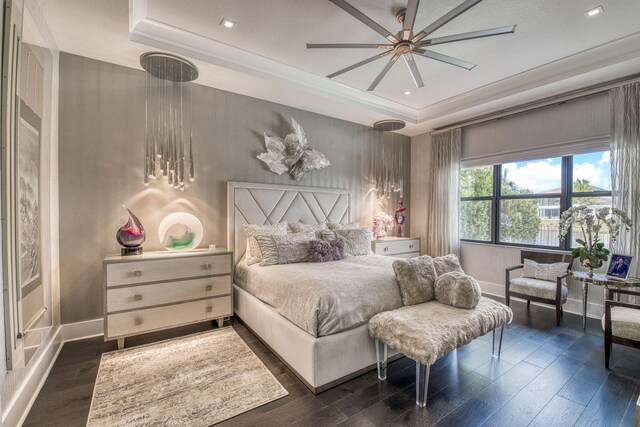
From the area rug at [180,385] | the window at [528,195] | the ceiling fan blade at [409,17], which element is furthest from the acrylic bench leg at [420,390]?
the window at [528,195]

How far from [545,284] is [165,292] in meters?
4.43

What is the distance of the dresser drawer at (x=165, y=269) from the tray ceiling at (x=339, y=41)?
2106 mm

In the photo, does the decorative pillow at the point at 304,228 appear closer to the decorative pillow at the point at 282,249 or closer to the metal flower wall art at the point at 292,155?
the decorative pillow at the point at 282,249

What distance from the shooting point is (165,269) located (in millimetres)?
2875

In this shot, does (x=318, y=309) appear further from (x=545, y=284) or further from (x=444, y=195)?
(x=444, y=195)

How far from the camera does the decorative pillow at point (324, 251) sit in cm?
328

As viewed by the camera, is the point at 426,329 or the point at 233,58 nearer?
the point at 426,329

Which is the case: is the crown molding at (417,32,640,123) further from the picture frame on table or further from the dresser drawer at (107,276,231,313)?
the dresser drawer at (107,276,231,313)

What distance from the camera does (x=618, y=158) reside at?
3289 mm

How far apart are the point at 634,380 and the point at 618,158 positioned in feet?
7.97

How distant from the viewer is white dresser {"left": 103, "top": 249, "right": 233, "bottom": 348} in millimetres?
2654

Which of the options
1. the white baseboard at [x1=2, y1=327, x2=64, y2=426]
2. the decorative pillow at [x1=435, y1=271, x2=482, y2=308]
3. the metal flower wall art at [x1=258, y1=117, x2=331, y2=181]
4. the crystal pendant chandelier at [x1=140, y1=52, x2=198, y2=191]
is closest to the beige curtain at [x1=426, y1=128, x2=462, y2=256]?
the metal flower wall art at [x1=258, y1=117, x2=331, y2=181]

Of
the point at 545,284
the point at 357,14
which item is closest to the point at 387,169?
the point at 545,284

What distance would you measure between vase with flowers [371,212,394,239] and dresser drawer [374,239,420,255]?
0.27 metres
